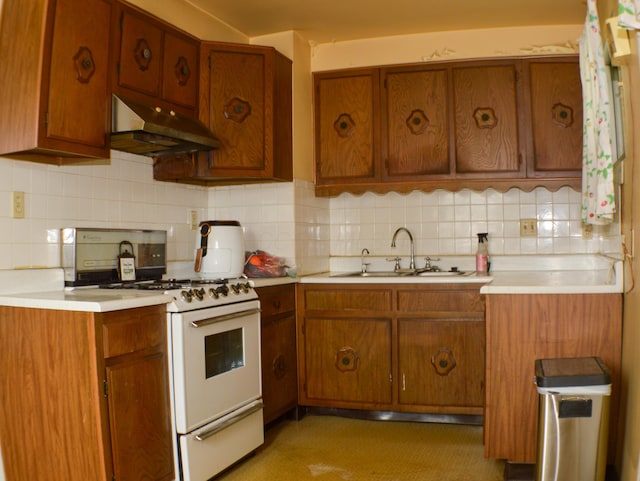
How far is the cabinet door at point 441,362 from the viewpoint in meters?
3.30

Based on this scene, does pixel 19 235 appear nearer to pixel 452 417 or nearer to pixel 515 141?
pixel 452 417

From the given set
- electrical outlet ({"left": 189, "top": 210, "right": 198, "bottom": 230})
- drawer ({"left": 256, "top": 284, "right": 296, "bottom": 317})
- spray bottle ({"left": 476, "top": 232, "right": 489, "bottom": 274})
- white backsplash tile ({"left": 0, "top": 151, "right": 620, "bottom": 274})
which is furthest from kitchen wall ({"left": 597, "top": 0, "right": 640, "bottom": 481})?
electrical outlet ({"left": 189, "top": 210, "right": 198, "bottom": 230})

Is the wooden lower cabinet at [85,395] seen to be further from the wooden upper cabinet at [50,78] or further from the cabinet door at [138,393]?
the wooden upper cabinet at [50,78]

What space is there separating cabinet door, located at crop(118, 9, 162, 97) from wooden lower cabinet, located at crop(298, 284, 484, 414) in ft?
4.75

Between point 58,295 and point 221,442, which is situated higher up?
point 58,295

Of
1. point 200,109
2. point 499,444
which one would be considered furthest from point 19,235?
point 499,444

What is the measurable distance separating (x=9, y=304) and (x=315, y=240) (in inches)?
79.7

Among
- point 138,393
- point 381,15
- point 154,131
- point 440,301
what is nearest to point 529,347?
point 440,301

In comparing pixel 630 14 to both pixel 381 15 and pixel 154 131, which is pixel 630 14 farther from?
pixel 381 15

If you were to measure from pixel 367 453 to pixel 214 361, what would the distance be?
941mm

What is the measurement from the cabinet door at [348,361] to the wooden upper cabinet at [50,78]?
169 cm

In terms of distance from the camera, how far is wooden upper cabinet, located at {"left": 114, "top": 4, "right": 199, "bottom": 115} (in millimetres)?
2713

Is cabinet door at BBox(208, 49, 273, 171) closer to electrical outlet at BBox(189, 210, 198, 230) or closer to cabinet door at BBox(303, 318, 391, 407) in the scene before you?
electrical outlet at BBox(189, 210, 198, 230)

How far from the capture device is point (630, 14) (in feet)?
5.74
